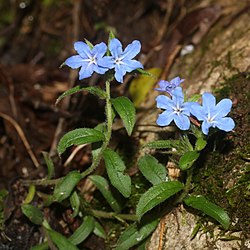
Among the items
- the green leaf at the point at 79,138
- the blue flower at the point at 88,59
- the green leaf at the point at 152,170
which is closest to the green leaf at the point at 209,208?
the green leaf at the point at 152,170

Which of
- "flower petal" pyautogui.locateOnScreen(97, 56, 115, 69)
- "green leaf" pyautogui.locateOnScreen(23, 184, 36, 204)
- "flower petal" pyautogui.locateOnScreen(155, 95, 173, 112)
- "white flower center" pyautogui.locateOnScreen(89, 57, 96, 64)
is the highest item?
"flower petal" pyautogui.locateOnScreen(97, 56, 115, 69)

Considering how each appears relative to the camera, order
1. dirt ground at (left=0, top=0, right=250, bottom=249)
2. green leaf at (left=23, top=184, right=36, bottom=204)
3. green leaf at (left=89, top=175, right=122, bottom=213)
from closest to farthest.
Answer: green leaf at (left=89, top=175, right=122, bottom=213)
green leaf at (left=23, top=184, right=36, bottom=204)
dirt ground at (left=0, top=0, right=250, bottom=249)

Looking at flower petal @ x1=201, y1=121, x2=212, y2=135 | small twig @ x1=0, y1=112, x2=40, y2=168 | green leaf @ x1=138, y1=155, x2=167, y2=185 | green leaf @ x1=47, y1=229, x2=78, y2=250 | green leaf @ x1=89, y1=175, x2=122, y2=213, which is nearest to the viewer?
flower petal @ x1=201, y1=121, x2=212, y2=135

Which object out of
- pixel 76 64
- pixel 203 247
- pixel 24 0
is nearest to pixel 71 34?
pixel 24 0

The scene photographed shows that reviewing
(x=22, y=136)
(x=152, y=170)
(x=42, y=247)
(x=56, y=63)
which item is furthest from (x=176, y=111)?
(x=56, y=63)

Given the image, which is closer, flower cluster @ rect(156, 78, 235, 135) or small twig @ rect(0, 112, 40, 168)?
flower cluster @ rect(156, 78, 235, 135)

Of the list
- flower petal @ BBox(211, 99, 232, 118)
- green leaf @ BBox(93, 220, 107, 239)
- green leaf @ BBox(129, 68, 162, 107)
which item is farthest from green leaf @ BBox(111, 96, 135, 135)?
green leaf @ BBox(129, 68, 162, 107)

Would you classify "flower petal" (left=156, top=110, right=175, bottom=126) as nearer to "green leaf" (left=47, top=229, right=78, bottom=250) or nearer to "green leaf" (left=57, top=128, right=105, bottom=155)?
"green leaf" (left=57, top=128, right=105, bottom=155)
